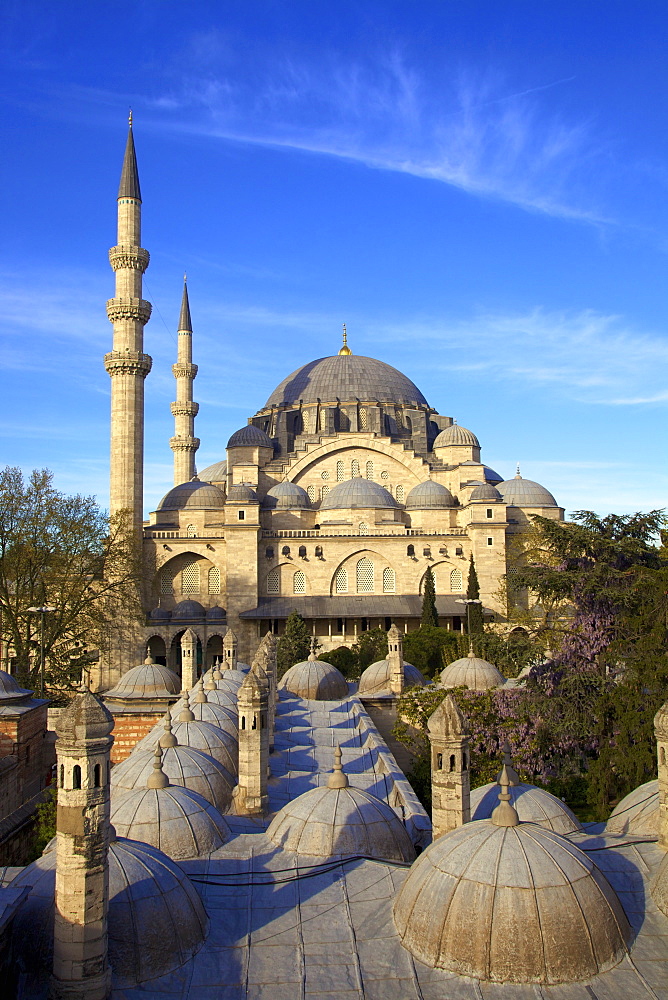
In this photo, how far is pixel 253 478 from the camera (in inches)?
1510

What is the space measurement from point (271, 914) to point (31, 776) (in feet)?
35.0

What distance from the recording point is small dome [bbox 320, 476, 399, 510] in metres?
34.8

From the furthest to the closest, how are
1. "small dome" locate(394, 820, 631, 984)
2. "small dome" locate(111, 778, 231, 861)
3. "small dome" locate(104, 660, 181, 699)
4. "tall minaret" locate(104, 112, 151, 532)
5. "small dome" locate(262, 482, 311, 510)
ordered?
"small dome" locate(262, 482, 311, 510), "tall minaret" locate(104, 112, 151, 532), "small dome" locate(104, 660, 181, 699), "small dome" locate(111, 778, 231, 861), "small dome" locate(394, 820, 631, 984)

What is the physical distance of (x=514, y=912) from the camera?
672cm

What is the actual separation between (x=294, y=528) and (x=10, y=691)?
1996 centimetres

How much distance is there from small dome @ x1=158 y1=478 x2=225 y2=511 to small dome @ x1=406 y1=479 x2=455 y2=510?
25.8 feet

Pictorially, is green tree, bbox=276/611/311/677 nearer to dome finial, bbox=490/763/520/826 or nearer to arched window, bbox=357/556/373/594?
arched window, bbox=357/556/373/594

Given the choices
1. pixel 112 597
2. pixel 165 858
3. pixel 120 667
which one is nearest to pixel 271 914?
pixel 165 858

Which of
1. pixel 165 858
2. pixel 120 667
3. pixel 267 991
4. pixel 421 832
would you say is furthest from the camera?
pixel 120 667

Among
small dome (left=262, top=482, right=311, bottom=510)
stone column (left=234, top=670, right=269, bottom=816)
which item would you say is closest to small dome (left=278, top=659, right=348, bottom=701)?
stone column (left=234, top=670, right=269, bottom=816)

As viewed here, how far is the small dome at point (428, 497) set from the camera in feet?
117

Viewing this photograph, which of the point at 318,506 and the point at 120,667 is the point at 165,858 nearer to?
the point at 120,667

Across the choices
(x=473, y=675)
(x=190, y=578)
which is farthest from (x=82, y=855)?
(x=190, y=578)

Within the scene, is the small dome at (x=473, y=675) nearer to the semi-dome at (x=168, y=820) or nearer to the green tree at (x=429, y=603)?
the green tree at (x=429, y=603)
